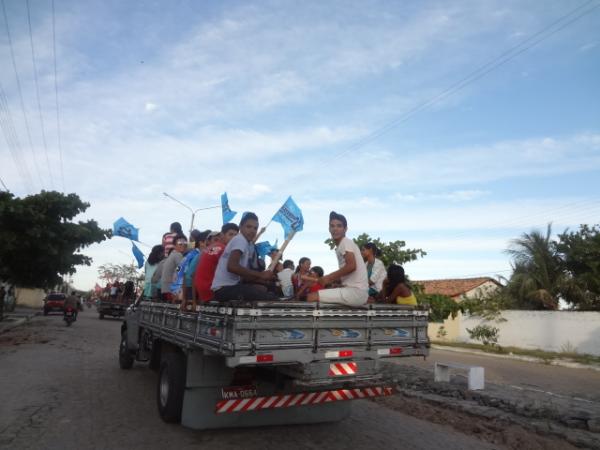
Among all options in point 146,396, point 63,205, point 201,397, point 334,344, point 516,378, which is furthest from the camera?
point 63,205

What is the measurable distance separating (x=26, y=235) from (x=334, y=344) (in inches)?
673

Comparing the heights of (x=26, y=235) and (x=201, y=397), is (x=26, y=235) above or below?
above

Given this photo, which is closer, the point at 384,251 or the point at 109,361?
the point at 109,361

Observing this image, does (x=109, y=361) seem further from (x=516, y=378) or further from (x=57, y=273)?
(x=57, y=273)

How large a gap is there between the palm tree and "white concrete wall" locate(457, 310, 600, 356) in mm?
2379

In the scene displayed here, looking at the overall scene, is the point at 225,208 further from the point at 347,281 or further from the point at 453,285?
the point at 453,285

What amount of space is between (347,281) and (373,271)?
5.82ft

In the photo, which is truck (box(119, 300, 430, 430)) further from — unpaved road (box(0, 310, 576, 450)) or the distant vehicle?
the distant vehicle

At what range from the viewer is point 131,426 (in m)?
5.45

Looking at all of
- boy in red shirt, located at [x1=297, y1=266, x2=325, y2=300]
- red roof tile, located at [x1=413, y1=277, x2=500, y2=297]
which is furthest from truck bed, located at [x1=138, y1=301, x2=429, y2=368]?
red roof tile, located at [x1=413, y1=277, x2=500, y2=297]

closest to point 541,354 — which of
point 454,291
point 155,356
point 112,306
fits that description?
point 454,291

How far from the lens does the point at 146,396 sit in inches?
278

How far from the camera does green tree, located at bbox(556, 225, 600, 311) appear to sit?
21031 mm

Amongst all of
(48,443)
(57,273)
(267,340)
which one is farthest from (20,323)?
(267,340)
